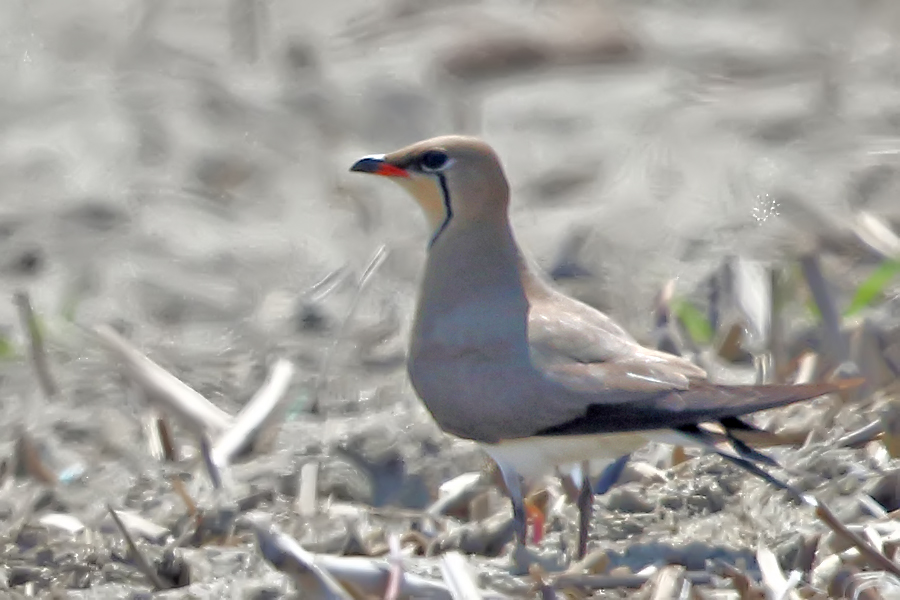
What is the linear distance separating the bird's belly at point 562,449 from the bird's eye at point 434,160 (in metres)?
0.89

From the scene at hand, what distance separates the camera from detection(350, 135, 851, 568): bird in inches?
160

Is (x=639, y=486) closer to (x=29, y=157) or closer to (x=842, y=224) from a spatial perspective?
(x=842, y=224)

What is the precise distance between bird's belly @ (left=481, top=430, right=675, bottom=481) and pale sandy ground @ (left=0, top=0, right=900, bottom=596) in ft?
2.01

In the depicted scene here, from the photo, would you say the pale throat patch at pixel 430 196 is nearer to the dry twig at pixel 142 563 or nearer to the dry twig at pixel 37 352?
the dry twig at pixel 142 563

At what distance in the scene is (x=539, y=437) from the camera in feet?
13.9

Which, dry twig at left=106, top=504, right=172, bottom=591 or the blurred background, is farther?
the blurred background

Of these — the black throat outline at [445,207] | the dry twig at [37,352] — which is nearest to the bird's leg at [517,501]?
the black throat outline at [445,207]

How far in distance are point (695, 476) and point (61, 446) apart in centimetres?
213

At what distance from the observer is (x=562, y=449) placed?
4.25 m

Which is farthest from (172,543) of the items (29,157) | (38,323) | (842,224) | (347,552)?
(29,157)

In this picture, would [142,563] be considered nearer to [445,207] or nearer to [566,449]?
[566,449]

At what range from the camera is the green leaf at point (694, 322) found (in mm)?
5508

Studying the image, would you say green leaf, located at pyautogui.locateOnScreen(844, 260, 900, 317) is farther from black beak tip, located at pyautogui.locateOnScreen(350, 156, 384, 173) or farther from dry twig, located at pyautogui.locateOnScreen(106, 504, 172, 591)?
dry twig, located at pyautogui.locateOnScreen(106, 504, 172, 591)

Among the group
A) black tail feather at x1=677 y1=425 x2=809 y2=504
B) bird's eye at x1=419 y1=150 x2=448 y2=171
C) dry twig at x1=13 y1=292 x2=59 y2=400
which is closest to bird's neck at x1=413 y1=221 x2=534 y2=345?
bird's eye at x1=419 y1=150 x2=448 y2=171
